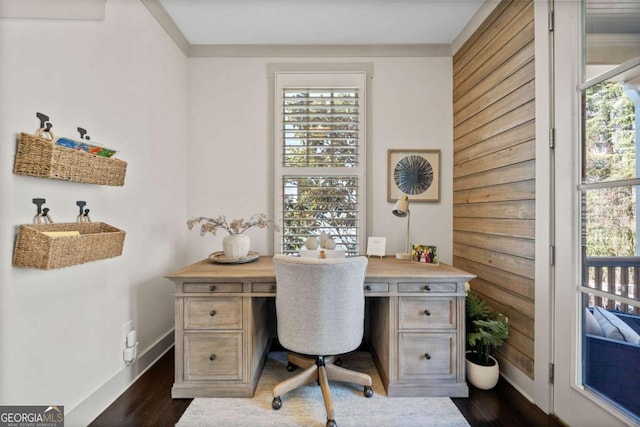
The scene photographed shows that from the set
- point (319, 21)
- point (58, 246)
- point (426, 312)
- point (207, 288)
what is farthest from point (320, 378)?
point (319, 21)

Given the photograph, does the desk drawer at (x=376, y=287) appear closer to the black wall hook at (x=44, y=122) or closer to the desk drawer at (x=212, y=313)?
the desk drawer at (x=212, y=313)

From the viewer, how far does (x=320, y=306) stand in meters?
1.44

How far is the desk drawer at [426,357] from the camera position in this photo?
1.66 metres

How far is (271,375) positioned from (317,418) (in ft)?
1.75

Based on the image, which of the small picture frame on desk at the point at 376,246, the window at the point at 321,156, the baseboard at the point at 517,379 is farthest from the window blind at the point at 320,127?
the baseboard at the point at 517,379

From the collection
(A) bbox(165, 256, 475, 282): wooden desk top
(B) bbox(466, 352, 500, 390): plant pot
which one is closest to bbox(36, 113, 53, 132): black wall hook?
(A) bbox(165, 256, 475, 282): wooden desk top

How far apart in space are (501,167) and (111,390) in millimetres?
2868

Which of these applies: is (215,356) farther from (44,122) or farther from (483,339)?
(483,339)

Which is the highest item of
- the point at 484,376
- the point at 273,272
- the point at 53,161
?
the point at 53,161

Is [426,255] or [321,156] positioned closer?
[426,255]

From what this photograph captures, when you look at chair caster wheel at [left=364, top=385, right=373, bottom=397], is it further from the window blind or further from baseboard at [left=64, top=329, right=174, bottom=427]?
the window blind

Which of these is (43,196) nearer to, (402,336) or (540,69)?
(402,336)

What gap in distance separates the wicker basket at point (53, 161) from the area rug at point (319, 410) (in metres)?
1.40

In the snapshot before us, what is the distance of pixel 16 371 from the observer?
3.54 feet
